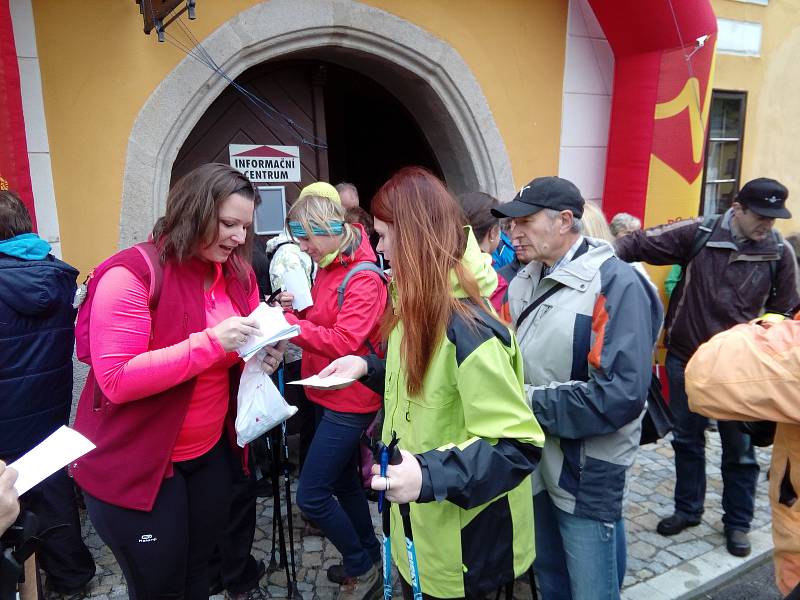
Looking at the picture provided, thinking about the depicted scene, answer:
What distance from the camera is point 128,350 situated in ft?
5.85

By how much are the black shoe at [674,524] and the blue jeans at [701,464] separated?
0.09ft

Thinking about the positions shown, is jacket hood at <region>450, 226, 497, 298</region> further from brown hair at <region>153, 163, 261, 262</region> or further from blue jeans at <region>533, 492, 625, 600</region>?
blue jeans at <region>533, 492, 625, 600</region>

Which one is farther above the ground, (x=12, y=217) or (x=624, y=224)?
(x=12, y=217)

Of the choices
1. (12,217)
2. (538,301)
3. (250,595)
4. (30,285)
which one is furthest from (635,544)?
(12,217)

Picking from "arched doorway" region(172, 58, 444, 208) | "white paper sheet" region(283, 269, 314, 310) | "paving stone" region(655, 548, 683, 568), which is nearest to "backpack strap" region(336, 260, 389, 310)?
"white paper sheet" region(283, 269, 314, 310)

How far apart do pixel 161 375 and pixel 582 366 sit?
1.46 meters

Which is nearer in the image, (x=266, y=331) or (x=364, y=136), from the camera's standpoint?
(x=266, y=331)

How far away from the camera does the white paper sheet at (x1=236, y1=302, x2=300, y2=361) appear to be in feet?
6.33

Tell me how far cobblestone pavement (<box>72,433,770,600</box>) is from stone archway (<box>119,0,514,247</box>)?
82.3 inches

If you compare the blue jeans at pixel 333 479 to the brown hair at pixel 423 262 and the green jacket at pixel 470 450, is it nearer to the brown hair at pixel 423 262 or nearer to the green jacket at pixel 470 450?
the green jacket at pixel 470 450

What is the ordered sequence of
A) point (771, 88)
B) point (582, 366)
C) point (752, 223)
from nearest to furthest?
point (582, 366) → point (752, 223) → point (771, 88)

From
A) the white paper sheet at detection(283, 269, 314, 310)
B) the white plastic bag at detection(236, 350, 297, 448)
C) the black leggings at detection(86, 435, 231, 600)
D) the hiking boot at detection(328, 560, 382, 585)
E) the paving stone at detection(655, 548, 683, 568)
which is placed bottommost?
the paving stone at detection(655, 548, 683, 568)

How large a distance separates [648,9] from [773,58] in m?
2.96

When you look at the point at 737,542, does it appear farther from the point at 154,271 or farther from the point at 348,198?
the point at 348,198
